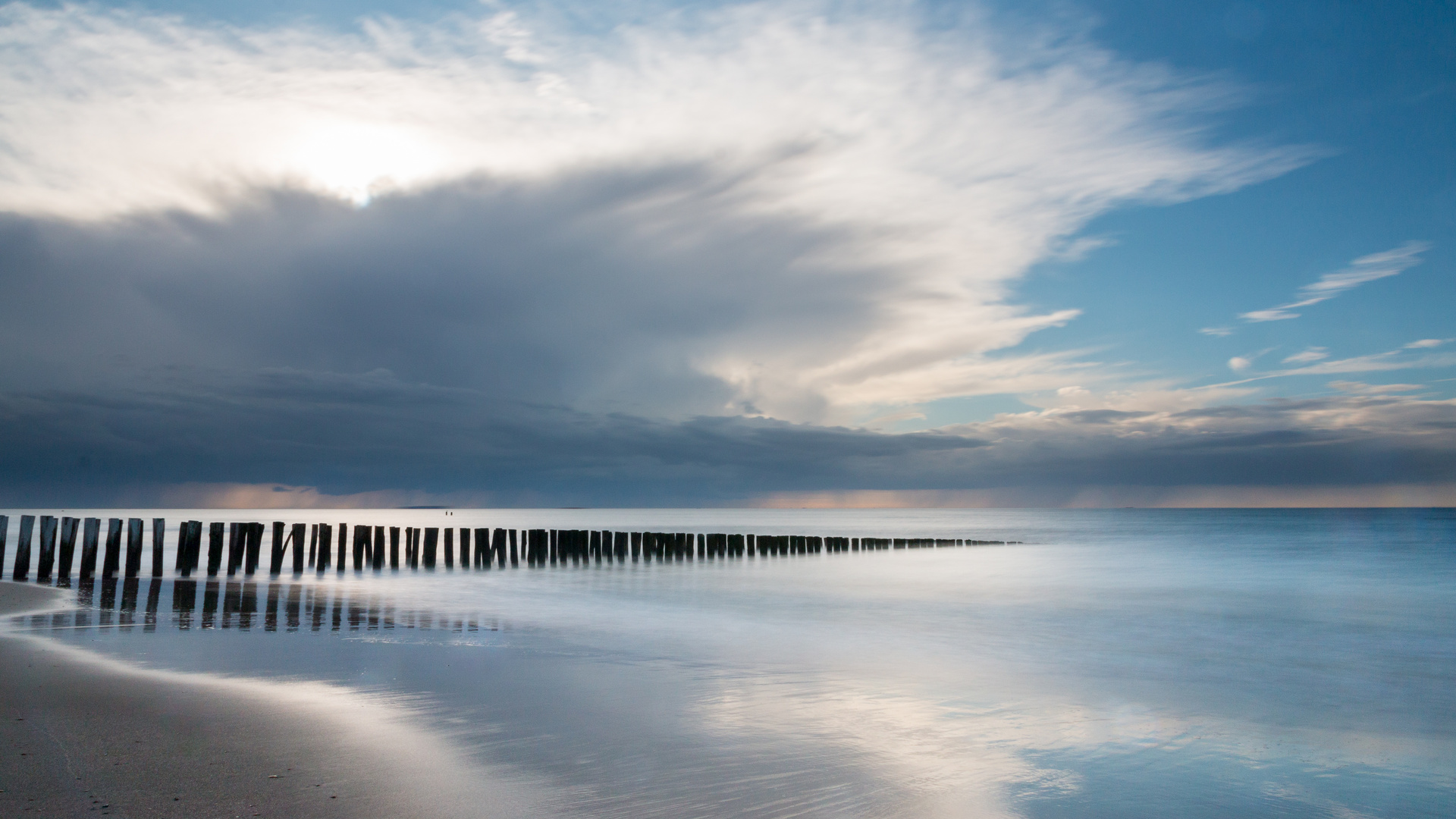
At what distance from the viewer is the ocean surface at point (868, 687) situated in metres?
5.37

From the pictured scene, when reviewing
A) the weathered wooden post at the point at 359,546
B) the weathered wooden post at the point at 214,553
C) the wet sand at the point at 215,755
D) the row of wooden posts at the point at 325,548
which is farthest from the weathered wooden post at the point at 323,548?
the wet sand at the point at 215,755

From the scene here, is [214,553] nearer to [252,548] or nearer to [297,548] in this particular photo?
[252,548]

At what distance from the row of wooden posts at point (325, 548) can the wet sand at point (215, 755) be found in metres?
11.7

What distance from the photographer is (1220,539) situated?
58375 mm

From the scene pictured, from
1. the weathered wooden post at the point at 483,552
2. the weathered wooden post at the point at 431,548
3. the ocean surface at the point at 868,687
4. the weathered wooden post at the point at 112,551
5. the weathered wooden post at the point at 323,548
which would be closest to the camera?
the ocean surface at the point at 868,687

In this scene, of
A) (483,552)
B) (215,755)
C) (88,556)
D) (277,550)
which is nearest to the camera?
(215,755)

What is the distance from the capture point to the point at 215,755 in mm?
5113

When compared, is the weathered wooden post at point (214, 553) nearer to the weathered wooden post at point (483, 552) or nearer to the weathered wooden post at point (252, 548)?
the weathered wooden post at point (252, 548)

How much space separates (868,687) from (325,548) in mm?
18244

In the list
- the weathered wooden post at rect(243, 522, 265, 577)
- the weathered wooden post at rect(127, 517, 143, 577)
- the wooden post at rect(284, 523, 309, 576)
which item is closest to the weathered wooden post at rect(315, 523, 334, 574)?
the wooden post at rect(284, 523, 309, 576)

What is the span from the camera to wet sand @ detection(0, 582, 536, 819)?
432 centimetres

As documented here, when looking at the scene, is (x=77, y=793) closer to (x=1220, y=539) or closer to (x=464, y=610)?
(x=464, y=610)

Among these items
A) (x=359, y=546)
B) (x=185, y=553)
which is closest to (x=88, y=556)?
(x=185, y=553)

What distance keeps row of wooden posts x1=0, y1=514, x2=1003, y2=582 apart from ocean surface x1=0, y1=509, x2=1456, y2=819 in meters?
1.62
